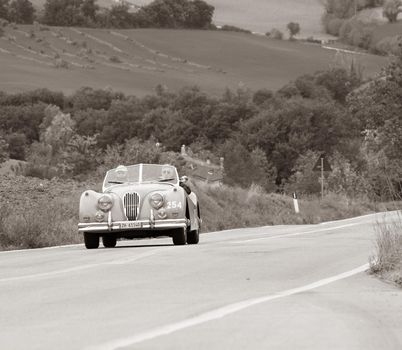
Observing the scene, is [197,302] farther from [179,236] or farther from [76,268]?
[179,236]

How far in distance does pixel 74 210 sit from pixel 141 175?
7277 mm

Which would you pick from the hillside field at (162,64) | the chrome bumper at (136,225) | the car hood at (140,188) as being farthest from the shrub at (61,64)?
the chrome bumper at (136,225)

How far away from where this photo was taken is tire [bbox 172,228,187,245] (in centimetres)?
2417

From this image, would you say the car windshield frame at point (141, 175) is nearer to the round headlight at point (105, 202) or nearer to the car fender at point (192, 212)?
the car fender at point (192, 212)

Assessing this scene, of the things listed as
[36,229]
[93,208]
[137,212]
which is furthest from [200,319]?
[36,229]

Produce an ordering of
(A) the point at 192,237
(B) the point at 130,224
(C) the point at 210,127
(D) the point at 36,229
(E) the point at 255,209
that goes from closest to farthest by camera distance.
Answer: (B) the point at 130,224, (A) the point at 192,237, (D) the point at 36,229, (E) the point at 255,209, (C) the point at 210,127

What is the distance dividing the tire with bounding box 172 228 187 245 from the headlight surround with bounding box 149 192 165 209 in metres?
0.69

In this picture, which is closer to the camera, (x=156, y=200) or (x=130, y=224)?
(x=130, y=224)

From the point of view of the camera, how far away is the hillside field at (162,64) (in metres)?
186

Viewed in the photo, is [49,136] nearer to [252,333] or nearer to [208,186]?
[208,186]

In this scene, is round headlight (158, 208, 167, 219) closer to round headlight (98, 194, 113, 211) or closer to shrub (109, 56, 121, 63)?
round headlight (98, 194, 113, 211)

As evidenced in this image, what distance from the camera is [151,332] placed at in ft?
31.7

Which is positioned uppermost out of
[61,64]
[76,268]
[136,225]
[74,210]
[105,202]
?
[76,268]

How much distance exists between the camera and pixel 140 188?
950 inches
